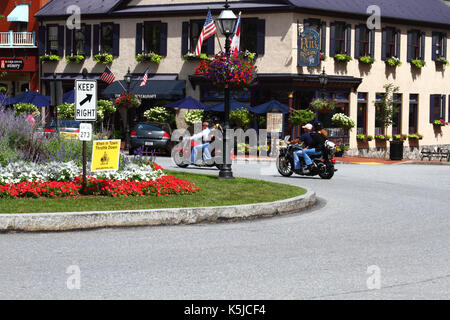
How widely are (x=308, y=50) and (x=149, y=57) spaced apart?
8170mm

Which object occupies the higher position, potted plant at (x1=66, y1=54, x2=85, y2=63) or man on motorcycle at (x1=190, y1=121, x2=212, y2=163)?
potted plant at (x1=66, y1=54, x2=85, y2=63)

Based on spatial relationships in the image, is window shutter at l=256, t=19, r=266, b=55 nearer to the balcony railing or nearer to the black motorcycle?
the balcony railing

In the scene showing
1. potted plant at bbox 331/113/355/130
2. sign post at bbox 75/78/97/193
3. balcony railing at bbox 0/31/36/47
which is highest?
balcony railing at bbox 0/31/36/47

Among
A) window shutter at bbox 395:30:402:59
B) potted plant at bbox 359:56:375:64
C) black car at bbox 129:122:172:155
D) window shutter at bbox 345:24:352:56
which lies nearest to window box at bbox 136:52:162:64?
black car at bbox 129:122:172:155

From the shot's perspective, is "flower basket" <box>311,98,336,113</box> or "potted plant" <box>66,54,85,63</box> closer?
"flower basket" <box>311,98,336,113</box>

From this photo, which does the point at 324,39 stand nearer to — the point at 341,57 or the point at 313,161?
the point at 341,57

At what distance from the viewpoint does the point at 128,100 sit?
34.9 meters

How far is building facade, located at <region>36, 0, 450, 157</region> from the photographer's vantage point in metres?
34.5

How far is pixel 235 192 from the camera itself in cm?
1421

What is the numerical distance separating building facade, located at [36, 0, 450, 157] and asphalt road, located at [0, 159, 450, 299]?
22.3 metres

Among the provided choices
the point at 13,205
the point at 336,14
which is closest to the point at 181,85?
the point at 336,14

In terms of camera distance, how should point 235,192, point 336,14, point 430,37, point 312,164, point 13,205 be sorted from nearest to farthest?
point 13,205, point 235,192, point 312,164, point 336,14, point 430,37

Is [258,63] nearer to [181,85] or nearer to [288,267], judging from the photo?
[181,85]
